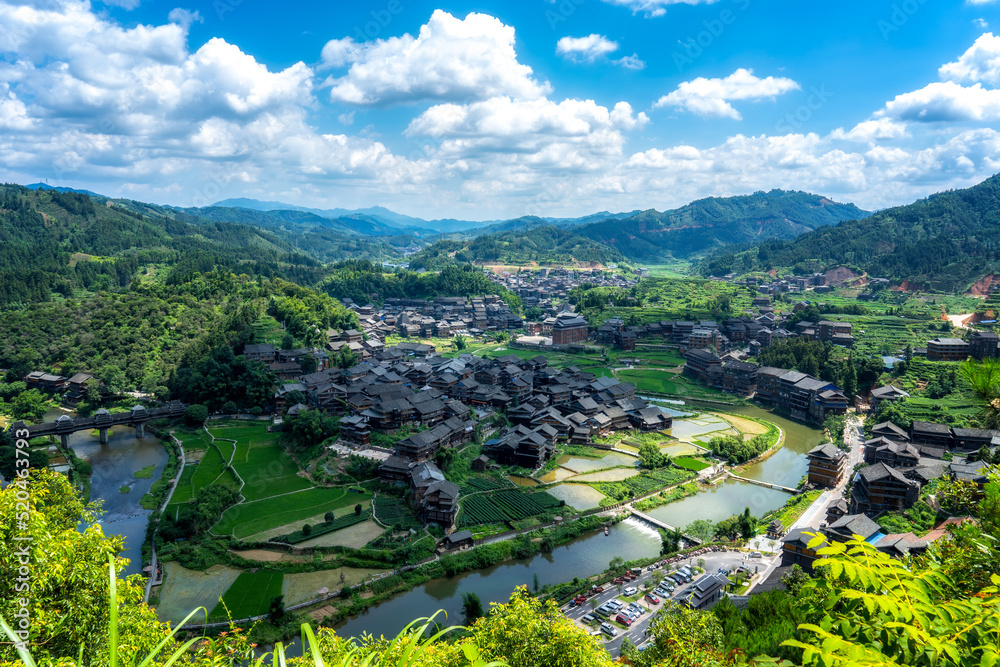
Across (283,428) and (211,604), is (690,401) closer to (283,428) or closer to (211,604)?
(283,428)

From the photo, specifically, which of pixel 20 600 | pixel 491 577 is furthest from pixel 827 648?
pixel 491 577

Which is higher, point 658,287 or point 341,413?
point 658,287

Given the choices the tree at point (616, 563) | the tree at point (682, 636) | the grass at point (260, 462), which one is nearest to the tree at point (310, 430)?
the grass at point (260, 462)

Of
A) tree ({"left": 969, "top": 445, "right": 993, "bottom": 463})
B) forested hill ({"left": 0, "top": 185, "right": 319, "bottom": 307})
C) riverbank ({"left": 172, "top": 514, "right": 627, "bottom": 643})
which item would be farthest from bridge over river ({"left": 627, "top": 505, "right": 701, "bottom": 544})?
forested hill ({"left": 0, "top": 185, "right": 319, "bottom": 307})

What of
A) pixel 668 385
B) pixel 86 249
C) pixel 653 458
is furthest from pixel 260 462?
pixel 86 249

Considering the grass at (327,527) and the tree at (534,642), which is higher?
the tree at (534,642)

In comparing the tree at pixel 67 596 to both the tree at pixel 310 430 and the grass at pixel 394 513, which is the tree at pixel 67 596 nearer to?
the grass at pixel 394 513

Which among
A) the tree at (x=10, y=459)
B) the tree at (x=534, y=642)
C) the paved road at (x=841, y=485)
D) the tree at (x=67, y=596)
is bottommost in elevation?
the paved road at (x=841, y=485)
